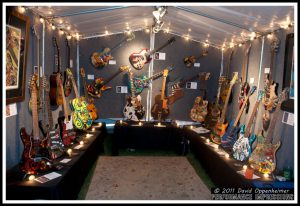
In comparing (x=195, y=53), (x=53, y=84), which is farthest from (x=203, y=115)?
(x=53, y=84)

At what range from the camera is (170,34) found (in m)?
5.48

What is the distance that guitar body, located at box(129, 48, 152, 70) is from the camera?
543 centimetres

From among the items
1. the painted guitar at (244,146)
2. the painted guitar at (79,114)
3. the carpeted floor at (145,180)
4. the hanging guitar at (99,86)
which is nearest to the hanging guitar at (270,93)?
the painted guitar at (244,146)

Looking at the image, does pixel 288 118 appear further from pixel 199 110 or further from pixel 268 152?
pixel 199 110

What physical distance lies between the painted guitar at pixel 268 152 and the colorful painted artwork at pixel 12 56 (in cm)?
265

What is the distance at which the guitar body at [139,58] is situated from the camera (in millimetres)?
5430

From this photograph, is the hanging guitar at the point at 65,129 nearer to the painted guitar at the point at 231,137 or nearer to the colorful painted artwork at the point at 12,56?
the colorful painted artwork at the point at 12,56

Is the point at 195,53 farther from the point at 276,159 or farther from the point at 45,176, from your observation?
the point at 45,176

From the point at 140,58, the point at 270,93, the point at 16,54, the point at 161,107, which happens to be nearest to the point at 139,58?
the point at 140,58

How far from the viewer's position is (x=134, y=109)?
532cm

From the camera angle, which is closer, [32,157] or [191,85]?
[32,157]

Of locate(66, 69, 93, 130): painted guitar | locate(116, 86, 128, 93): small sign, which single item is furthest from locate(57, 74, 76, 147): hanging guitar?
locate(116, 86, 128, 93): small sign

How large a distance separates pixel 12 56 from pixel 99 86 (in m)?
3.02

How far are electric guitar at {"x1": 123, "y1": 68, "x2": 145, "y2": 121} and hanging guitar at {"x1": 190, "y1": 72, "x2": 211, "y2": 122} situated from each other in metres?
1.07
